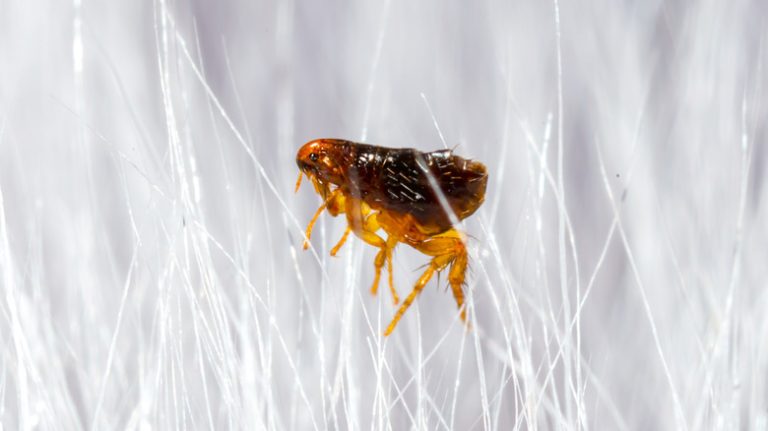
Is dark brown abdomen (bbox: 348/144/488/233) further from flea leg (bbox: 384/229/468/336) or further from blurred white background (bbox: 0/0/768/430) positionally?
blurred white background (bbox: 0/0/768/430)

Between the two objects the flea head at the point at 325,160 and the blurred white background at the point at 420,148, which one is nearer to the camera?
the flea head at the point at 325,160

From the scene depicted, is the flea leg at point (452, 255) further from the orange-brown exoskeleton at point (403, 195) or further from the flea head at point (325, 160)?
the flea head at point (325, 160)

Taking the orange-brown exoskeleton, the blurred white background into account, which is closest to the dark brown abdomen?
the orange-brown exoskeleton

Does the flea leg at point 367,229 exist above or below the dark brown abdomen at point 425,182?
below

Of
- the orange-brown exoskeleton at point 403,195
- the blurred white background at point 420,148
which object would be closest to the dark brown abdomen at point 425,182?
the orange-brown exoskeleton at point 403,195

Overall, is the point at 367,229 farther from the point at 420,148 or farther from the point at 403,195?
the point at 420,148

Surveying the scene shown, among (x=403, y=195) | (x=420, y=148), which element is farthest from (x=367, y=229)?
(x=420, y=148)

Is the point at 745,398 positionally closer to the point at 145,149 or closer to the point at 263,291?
the point at 263,291
